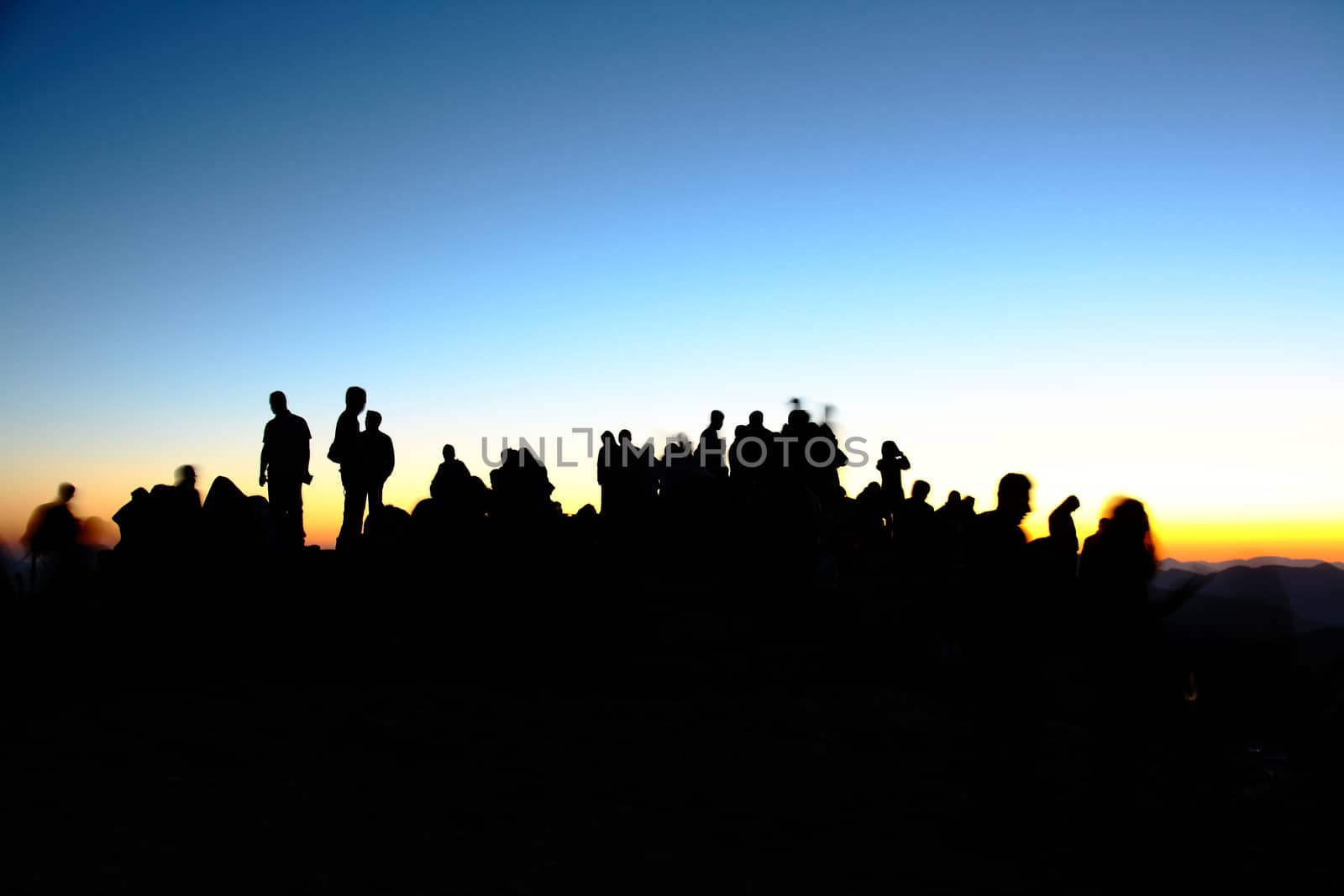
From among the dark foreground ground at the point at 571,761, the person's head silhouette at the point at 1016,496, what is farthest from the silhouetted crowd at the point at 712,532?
the dark foreground ground at the point at 571,761

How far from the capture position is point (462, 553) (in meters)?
13.1

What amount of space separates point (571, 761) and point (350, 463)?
22.9ft

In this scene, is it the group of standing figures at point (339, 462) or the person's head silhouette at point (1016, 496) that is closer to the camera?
the person's head silhouette at point (1016, 496)

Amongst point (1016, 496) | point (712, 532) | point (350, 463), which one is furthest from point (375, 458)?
point (1016, 496)

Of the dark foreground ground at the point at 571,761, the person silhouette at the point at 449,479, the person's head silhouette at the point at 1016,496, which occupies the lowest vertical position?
the dark foreground ground at the point at 571,761

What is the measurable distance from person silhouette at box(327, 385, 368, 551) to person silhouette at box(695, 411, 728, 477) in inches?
260

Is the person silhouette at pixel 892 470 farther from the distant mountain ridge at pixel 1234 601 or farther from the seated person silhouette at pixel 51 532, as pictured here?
the seated person silhouette at pixel 51 532

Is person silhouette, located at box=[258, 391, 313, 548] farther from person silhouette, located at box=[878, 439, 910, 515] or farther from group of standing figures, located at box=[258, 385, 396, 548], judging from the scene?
person silhouette, located at box=[878, 439, 910, 515]

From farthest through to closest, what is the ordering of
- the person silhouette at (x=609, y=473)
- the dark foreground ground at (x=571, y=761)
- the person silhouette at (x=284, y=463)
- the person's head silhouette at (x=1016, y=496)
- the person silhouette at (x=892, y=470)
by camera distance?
1. the person silhouette at (x=892, y=470)
2. the person silhouette at (x=609, y=473)
3. the person silhouette at (x=284, y=463)
4. the person's head silhouette at (x=1016, y=496)
5. the dark foreground ground at (x=571, y=761)

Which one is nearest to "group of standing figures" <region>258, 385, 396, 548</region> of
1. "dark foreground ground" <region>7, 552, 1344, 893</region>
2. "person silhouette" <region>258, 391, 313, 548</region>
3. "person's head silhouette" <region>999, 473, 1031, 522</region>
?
"person silhouette" <region>258, 391, 313, 548</region>

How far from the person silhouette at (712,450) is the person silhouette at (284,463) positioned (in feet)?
23.9

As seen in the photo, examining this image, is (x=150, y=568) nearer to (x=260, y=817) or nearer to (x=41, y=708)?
(x=41, y=708)

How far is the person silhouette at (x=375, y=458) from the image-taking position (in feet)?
44.3

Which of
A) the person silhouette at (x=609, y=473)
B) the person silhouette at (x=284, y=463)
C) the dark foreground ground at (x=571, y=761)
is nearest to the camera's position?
the dark foreground ground at (x=571, y=761)
